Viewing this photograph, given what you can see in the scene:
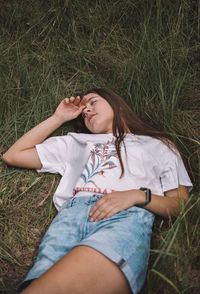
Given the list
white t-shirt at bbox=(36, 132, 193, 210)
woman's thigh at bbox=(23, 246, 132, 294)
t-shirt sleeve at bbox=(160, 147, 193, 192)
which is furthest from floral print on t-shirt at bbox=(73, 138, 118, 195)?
woman's thigh at bbox=(23, 246, 132, 294)

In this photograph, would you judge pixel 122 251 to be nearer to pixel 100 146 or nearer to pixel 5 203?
pixel 100 146

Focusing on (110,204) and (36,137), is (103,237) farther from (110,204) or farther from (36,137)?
(36,137)

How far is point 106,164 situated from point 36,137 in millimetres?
576

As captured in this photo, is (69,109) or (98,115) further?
(69,109)

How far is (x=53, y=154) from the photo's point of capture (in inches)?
114

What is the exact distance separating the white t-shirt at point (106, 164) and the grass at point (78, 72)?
0.73ft

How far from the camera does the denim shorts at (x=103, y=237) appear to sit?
2.10 meters

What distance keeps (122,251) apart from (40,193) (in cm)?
110

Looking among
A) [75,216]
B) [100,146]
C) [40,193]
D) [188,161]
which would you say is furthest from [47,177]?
[188,161]

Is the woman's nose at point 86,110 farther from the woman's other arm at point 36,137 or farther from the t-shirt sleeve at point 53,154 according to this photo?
the t-shirt sleeve at point 53,154

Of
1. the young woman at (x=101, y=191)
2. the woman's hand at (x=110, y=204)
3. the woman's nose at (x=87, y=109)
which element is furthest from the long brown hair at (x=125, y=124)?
the woman's hand at (x=110, y=204)

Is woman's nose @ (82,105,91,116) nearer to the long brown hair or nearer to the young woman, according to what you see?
the young woman

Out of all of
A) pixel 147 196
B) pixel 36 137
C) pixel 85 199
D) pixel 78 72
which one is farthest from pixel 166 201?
pixel 78 72

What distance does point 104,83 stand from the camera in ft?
11.6
